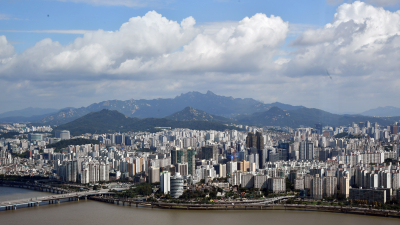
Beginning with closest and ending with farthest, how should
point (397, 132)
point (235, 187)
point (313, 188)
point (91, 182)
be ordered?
1. point (313, 188)
2. point (235, 187)
3. point (91, 182)
4. point (397, 132)

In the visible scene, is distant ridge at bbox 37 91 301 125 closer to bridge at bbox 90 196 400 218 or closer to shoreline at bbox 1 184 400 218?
bridge at bbox 90 196 400 218

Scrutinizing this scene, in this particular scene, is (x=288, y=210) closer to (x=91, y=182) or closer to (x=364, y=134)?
(x=91, y=182)

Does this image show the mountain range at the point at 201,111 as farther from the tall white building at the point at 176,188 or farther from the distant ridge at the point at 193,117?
the tall white building at the point at 176,188

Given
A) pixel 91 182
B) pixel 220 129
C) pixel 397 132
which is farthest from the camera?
pixel 220 129

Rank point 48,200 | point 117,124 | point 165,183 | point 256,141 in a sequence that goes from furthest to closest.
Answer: point 117,124 → point 256,141 → point 165,183 → point 48,200

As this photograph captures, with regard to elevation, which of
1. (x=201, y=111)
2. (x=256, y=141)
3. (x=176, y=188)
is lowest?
(x=176, y=188)

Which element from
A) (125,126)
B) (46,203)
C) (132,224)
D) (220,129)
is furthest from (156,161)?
(125,126)

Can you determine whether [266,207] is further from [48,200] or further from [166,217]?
[48,200]

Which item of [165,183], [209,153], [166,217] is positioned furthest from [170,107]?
[166,217]
